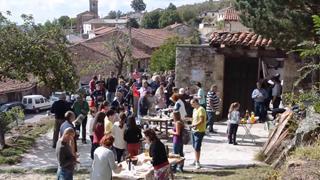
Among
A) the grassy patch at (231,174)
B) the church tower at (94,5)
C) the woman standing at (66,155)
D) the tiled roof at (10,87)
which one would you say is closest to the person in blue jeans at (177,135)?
the grassy patch at (231,174)

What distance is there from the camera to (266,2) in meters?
14.2

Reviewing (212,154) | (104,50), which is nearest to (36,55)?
(212,154)

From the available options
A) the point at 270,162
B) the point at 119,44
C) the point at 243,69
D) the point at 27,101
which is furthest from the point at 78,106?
the point at 119,44

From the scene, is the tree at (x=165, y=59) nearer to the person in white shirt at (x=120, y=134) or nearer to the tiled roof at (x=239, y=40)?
the tiled roof at (x=239, y=40)

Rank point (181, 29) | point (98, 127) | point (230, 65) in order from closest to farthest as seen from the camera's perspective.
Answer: point (98, 127)
point (230, 65)
point (181, 29)

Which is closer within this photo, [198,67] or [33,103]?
[198,67]

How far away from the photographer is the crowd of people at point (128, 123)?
9625mm

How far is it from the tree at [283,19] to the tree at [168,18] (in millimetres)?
96414

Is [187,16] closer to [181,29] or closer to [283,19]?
[181,29]

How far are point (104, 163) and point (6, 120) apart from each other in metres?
8.52

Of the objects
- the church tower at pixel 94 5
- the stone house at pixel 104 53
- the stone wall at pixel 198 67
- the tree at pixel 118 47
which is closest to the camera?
the stone wall at pixel 198 67

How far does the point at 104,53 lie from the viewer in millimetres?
59562

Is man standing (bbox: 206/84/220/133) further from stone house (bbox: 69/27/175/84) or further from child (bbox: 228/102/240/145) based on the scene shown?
stone house (bbox: 69/27/175/84)

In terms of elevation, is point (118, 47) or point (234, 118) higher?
point (118, 47)
